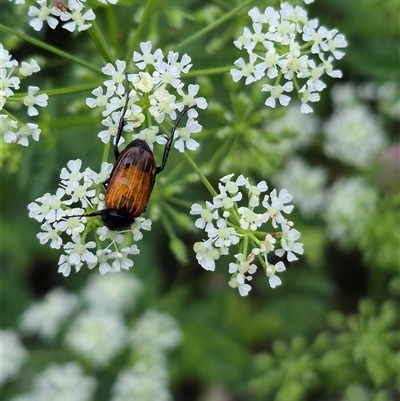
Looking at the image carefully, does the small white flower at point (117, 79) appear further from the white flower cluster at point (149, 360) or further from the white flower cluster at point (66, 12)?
the white flower cluster at point (149, 360)

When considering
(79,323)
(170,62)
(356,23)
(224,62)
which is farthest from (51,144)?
(356,23)

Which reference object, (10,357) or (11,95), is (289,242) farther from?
(10,357)

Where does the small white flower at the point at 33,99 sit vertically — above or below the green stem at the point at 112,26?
below

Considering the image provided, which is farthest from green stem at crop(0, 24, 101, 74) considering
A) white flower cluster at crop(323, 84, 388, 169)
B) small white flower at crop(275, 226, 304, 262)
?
white flower cluster at crop(323, 84, 388, 169)

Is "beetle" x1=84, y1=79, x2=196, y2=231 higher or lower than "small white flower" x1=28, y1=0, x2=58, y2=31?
lower

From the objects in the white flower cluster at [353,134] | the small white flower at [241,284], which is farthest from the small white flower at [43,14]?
the white flower cluster at [353,134]

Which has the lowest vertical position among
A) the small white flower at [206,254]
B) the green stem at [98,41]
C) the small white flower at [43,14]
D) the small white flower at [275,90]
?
the small white flower at [206,254]

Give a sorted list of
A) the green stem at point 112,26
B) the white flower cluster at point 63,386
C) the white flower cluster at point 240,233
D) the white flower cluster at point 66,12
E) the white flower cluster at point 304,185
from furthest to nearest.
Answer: the white flower cluster at point 304,185
the white flower cluster at point 63,386
the green stem at point 112,26
the white flower cluster at point 66,12
the white flower cluster at point 240,233

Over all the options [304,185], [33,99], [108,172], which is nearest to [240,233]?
[108,172]

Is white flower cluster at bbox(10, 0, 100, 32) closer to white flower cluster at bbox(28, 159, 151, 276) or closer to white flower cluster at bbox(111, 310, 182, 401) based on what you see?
white flower cluster at bbox(28, 159, 151, 276)
